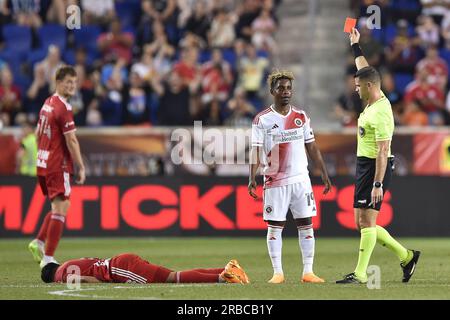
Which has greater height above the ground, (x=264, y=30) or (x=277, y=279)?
(x=264, y=30)

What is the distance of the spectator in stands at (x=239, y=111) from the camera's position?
22.8 meters

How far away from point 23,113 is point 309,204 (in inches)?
498

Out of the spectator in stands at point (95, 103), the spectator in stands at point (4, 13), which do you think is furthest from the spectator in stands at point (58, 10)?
the spectator in stands at point (95, 103)

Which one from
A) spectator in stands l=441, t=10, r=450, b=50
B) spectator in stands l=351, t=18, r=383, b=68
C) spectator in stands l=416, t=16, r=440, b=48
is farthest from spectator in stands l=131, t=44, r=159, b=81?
spectator in stands l=441, t=10, r=450, b=50

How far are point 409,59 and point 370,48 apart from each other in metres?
1.39

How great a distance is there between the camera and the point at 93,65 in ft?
79.0

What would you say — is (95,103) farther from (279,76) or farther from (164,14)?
(279,76)

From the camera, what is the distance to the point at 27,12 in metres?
24.9

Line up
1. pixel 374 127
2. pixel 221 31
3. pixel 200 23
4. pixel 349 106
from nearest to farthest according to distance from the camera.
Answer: pixel 374 127 < pixel 349 106 < pixel 221 31 < pixel 200 23

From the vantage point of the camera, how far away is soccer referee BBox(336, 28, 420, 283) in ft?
37.0

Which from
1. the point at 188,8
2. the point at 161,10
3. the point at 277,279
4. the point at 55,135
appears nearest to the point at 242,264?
the point at 55,135

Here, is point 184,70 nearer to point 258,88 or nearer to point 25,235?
point 258,88
